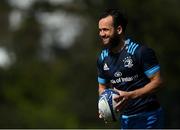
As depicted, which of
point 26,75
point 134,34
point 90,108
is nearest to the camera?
point 134,34

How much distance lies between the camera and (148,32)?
27469 millimetres

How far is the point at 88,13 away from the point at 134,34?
3.63m

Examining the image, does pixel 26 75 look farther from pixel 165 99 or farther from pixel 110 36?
pixel 110 36

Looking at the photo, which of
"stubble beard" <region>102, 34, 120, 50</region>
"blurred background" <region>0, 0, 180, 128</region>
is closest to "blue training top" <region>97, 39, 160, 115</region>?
"stubble beard" <region>102, 34, 120, 50</region>

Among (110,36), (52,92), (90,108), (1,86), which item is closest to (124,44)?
(110,36)

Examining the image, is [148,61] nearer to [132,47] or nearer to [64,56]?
[132,47]

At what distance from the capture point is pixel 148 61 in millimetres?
8656

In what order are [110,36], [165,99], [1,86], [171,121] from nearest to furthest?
1. [110,36]
2. [171,121]
3. [165,99]
4. [1,86]

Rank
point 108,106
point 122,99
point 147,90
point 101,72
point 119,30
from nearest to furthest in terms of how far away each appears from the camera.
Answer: point 122,99, point 147,90, point 108,106, point 119,30, point 101,72

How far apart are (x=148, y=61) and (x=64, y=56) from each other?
40318mm

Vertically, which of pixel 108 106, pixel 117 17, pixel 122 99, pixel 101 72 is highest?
pixel 117 17

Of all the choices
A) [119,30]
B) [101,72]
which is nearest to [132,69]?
[119,30]

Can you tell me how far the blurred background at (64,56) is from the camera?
27.7m

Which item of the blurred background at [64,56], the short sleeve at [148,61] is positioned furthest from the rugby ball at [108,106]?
the blurred background at [64,56]
